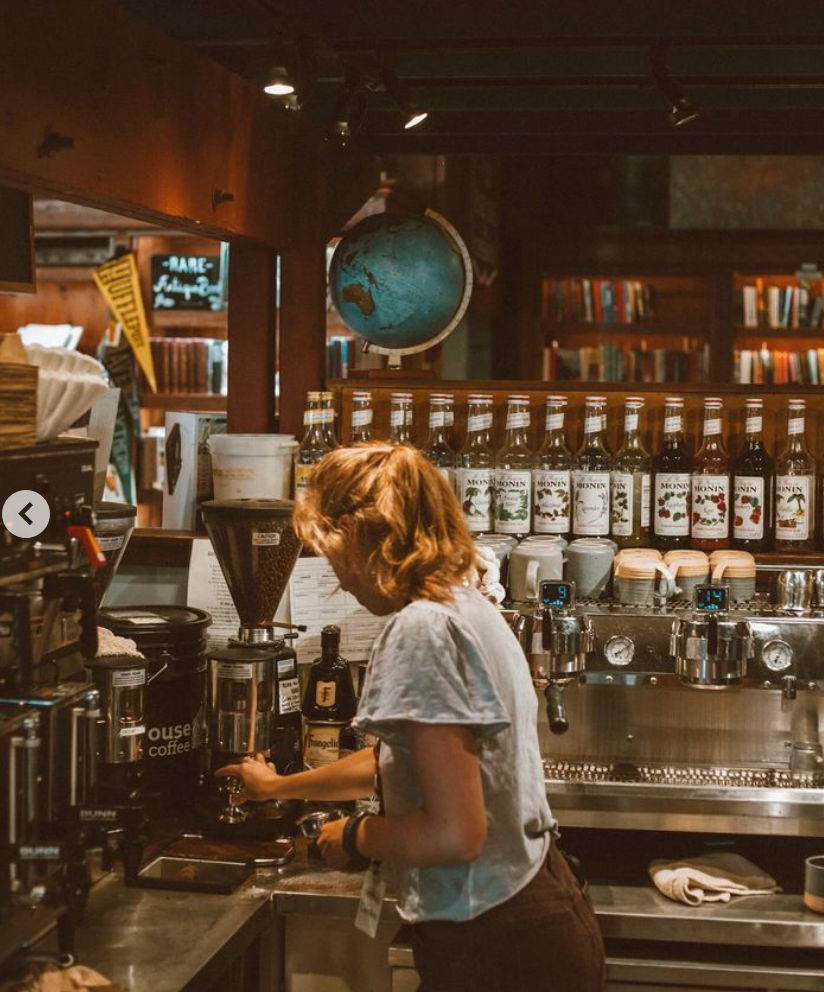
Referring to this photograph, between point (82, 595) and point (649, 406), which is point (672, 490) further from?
point (82, 595)

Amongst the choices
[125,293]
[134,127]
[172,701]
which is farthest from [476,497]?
[125,293]

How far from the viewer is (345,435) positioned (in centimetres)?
359

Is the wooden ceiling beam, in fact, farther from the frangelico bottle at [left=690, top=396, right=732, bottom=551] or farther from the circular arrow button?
the frangelico bottle at [left=690, top=396, right=732, bottom=551]

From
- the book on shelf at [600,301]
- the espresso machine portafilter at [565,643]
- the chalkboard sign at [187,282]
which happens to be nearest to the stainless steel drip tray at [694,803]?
the espresso machine portafilter at [565,643]

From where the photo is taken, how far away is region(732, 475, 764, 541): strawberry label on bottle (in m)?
3.31

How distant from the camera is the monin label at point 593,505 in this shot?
3287 millimetres

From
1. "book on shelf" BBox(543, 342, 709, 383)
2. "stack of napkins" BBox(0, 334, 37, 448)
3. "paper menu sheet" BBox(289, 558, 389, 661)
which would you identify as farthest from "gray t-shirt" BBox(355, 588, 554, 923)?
"book on shelf" BBox(543, 342, 709, 383)

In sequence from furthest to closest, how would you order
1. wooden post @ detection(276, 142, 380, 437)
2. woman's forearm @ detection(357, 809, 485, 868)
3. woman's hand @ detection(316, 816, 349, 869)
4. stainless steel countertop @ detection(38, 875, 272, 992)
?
1. wooden post @ detection(276, 142, 380, 437)
2. stainless steel countertop @ detection(38, 875, 272, 992)
3. woman's hand @ detection(316, 816, 349, 869)
4. woman's forearm @ detection(357, 809, 485, 868)

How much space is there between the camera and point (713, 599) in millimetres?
2781

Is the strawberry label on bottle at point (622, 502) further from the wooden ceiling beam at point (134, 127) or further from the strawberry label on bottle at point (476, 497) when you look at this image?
the wooden ceiling beam at point (134, 127)

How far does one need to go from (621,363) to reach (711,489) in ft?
16.6

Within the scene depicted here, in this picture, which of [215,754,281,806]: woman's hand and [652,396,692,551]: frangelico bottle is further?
[652,396,692,551]: frangelico bottle

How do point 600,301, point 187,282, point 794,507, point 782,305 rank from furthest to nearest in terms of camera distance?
point 600,301 < point 782,305 < point 187,282 < point 794,507

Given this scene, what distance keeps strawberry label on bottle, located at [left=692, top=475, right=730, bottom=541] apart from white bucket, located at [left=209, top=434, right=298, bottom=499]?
1044mm
